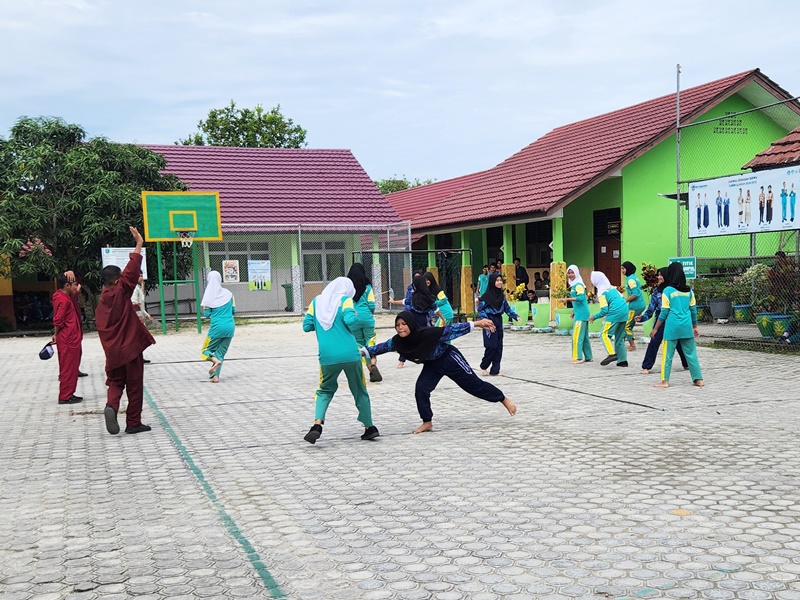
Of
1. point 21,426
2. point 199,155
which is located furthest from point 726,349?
point 199,155

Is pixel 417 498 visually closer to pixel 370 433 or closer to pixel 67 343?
pixel 370 433

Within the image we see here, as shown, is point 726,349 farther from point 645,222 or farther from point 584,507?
point 584,507

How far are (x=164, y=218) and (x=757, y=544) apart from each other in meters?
20.4

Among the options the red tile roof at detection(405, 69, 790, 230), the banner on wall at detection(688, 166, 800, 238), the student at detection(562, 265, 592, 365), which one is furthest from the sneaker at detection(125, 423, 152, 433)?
the red tile roof at detection(405, 69, 790, 230)

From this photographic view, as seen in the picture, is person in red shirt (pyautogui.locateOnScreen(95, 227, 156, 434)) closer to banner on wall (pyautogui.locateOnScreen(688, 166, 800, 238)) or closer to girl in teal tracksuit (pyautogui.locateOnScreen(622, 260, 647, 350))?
girl in teal tracksuit (pyautogui.locateOnScreen(622, 260, 647, 350))

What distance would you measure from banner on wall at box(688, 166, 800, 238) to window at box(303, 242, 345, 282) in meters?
15.4

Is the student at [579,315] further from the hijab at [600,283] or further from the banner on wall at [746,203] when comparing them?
the banner on wall at [746,203]

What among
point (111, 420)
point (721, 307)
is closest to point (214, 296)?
point (111, 420)

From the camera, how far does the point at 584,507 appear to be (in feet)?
17.3

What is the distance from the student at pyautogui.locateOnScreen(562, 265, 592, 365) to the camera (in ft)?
41.8

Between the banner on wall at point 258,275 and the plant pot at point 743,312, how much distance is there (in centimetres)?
1505

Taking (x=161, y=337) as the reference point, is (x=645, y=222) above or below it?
above

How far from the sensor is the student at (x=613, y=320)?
12.5m

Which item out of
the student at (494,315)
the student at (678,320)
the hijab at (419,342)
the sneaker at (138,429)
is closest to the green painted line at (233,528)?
the sneaker at (138,429)
